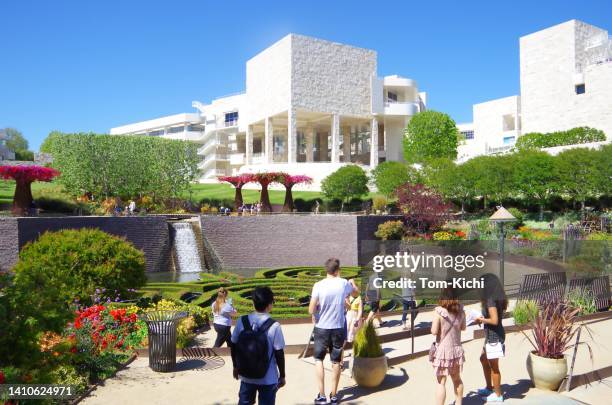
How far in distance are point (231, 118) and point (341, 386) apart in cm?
6716

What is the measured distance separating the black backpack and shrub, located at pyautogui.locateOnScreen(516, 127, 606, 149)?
49.4 m

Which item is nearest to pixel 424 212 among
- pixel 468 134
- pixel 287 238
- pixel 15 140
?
pixel 287 238

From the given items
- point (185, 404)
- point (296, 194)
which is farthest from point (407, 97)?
point (185, 404)

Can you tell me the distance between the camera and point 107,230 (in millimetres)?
24359

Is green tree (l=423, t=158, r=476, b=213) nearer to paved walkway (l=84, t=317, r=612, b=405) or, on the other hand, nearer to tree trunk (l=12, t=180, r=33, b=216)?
tree trunk (l=12, t=180, r=33, b=216)

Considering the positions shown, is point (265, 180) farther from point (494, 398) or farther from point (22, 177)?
point (494, 398)

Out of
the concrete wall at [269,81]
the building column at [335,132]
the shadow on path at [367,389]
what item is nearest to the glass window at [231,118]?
the concrete wall at [269,81]

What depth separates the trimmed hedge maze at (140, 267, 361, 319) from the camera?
45.3 feet

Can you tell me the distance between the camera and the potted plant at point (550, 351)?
7016mm

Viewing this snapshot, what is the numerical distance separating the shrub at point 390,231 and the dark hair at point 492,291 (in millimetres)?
23114

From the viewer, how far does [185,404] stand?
6.87 metres

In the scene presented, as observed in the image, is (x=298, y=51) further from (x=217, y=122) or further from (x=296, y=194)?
(x=217, y=122)

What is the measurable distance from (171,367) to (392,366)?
3.59 metres

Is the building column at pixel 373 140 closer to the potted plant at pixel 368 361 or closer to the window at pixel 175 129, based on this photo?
the window at pixel 175 129
